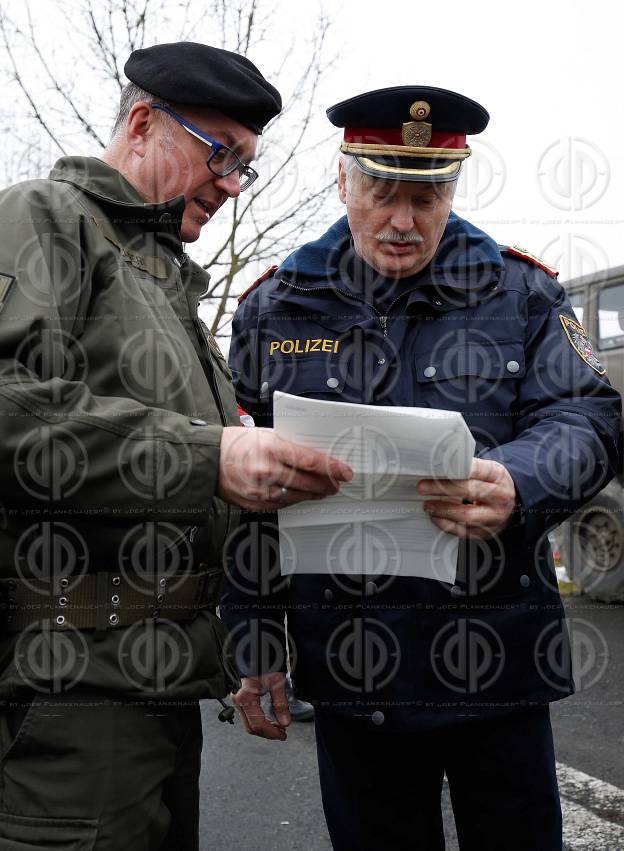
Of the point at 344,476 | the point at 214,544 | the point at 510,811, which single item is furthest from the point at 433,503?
the point at 510,811

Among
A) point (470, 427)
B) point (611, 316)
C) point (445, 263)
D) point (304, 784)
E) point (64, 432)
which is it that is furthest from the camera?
point (611, 316)

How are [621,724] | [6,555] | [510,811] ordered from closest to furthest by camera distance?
[6,555]
[510,811]
[621,724]

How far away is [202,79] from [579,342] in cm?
102

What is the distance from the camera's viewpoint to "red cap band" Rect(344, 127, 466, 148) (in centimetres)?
202

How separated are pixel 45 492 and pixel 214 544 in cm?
42

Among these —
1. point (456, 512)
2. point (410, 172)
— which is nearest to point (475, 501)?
point (456, 512)

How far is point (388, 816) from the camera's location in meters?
1.97

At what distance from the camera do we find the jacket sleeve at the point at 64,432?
1274mm

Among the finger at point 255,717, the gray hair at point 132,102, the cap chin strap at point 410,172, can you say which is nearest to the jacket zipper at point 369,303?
the cap chin strap at point 410,172

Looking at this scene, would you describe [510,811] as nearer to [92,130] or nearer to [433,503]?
[433,503]

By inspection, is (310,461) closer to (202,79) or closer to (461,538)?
(461,538)

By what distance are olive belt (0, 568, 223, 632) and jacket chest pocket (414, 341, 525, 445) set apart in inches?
29.2

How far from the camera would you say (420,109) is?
200 centimetres

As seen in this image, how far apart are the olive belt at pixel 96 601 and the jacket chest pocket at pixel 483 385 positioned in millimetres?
741
